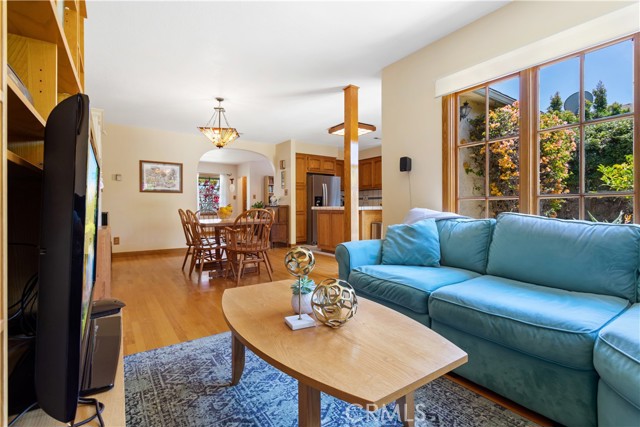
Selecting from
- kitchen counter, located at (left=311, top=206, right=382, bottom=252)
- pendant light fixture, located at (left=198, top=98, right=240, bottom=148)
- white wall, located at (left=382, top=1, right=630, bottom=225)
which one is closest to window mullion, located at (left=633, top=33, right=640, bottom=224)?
white wall, located at (left=382, top=1, right=630, bottom=225)

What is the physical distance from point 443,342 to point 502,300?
64cm

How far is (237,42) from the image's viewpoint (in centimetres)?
272

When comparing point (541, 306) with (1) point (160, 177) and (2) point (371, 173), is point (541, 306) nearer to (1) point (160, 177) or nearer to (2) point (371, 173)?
(1) point (160, 177)

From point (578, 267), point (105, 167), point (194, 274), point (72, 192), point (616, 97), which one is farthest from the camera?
point (105, 167)

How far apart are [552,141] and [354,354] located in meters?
2.23

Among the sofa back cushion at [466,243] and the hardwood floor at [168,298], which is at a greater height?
the sofa back cushion at [466,243]

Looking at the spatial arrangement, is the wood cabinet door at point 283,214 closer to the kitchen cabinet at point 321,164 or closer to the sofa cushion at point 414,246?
the kitchen cabinet at point 321,164

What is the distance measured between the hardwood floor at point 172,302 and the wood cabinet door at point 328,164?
291 cm

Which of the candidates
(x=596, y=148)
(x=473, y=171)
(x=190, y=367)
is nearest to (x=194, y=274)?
(x=190, y=367)

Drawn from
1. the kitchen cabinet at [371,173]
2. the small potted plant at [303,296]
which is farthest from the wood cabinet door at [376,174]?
the small potted plant at [303,296]

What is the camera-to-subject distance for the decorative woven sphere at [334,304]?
1137mm

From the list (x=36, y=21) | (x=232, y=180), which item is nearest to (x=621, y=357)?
(x=36, y=21)

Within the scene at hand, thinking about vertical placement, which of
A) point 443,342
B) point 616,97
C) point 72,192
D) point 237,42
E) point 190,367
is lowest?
point 190,367

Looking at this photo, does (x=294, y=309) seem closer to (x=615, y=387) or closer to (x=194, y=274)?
(x=615, y=387)
